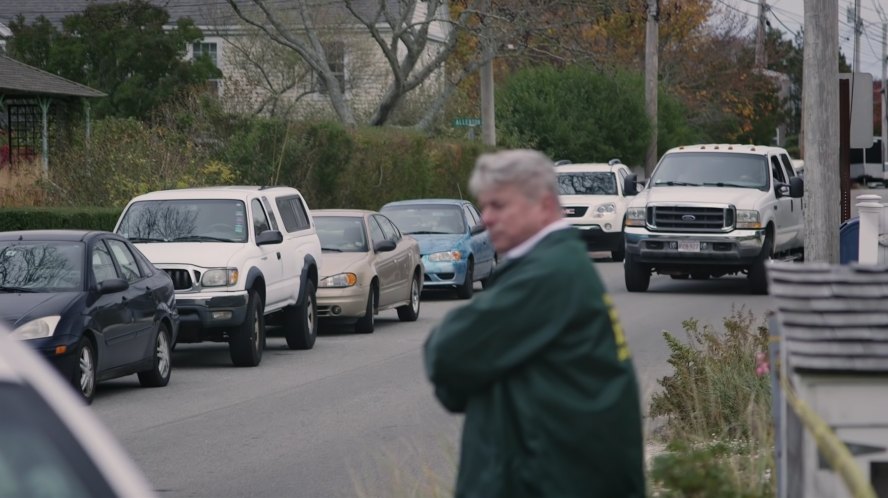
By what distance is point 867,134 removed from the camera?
1678 centimetres

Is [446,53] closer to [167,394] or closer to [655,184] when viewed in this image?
[655,184]

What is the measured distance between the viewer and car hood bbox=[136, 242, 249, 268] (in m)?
15.8

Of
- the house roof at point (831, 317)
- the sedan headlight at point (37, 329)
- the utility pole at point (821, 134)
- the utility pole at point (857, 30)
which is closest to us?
the house roof at point (831, 317)

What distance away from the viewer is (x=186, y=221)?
16766 mm

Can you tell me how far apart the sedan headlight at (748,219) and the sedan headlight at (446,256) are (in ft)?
14.0

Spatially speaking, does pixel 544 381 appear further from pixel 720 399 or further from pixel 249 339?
pixel 249 339

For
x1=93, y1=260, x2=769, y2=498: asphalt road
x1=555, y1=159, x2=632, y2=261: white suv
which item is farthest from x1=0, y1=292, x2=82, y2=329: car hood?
x1=555, y1=159, x2=632, y2=261: white suv

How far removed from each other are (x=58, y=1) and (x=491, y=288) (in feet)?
197

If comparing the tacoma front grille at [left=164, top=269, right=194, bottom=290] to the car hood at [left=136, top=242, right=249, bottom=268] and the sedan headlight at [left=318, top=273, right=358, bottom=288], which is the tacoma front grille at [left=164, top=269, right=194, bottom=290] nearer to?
the car hood at [left=136, top=242, right=249, bottom=268]

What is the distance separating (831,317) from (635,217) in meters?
19.0

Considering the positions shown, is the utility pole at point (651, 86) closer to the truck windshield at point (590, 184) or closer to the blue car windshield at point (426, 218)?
the truck windshield at point (590, 184)

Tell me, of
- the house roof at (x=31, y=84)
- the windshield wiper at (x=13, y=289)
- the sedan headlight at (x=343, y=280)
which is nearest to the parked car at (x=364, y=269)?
the sedan headlight at (x=343, y=280)

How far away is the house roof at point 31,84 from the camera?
31.4 metres

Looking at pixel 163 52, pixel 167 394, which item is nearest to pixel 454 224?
pixel 167 394
